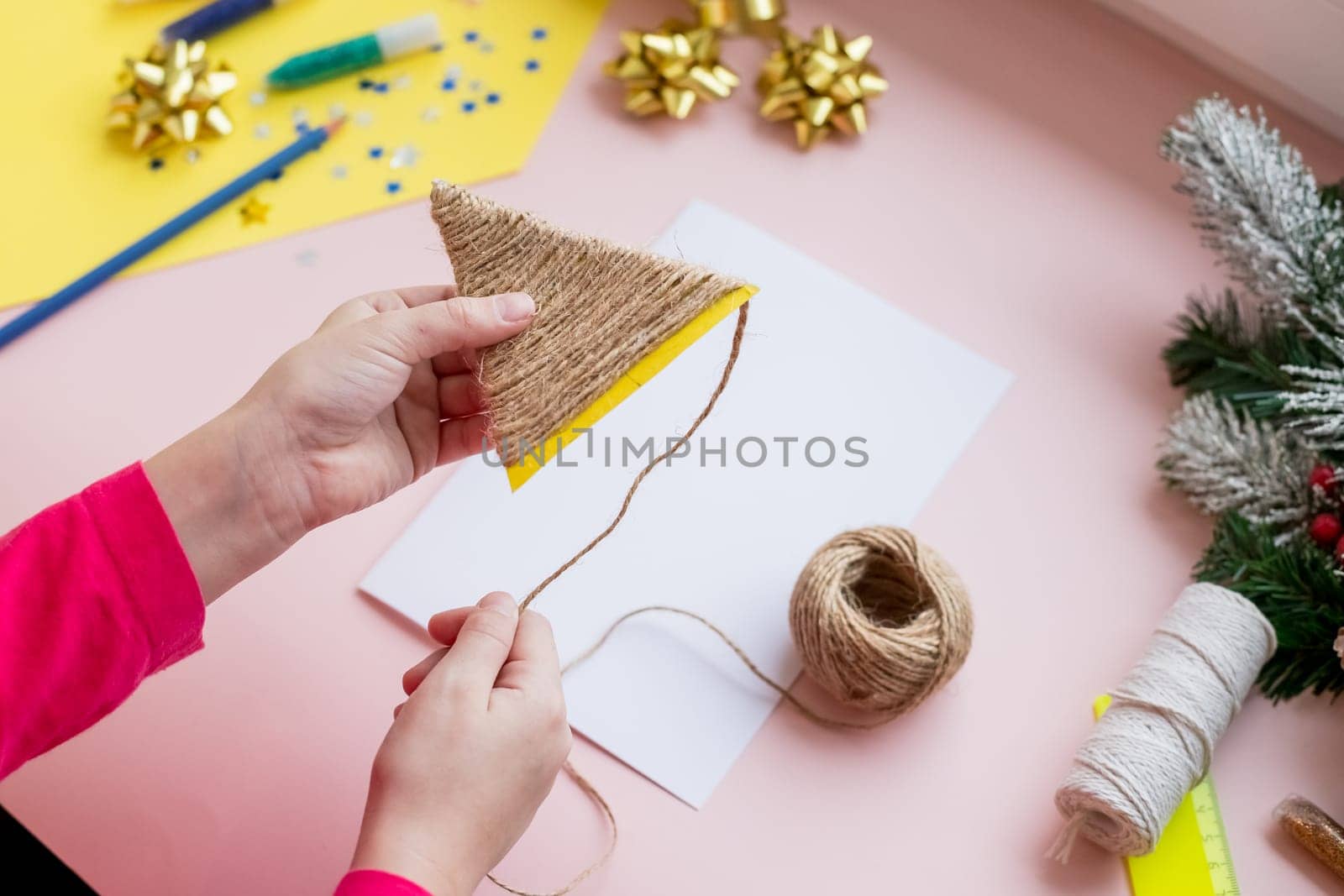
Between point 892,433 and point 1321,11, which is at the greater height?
point 1321,11

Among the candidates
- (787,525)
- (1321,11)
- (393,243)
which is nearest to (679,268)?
(787,525)

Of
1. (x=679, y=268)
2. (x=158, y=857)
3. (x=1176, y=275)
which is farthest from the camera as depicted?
(x=1176, y=275)

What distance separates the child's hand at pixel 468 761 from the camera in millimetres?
745

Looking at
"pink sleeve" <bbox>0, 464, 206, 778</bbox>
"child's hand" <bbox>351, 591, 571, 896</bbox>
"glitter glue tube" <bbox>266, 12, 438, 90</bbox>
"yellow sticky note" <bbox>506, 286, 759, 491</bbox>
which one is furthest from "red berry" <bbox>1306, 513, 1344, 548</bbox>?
"glitter glue tube" <bbox>266, 12, 438, 90</bbox>

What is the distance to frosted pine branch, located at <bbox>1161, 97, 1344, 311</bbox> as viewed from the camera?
1013 mm

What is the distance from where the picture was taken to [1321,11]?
3.71 ft

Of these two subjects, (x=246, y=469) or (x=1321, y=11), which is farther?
(x=1321, y=11)

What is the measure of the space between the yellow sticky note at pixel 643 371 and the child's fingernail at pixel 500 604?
0.08m

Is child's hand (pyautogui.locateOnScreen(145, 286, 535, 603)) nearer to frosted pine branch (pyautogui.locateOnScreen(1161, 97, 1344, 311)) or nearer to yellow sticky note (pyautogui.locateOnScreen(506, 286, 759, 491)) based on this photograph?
yellow sticky note (pyautogui.locateOnScreen(506, 286, 759, 491))

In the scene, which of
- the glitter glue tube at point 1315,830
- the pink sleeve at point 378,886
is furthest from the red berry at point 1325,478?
the pink sleeve at point 378,886

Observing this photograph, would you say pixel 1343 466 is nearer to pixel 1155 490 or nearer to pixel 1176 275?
pixel 1155 490

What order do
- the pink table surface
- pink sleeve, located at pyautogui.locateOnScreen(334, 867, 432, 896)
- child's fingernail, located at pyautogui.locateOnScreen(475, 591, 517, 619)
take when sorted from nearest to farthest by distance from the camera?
pink sleeve, located at pyautogui.locateOnScreen(334, 867, 432, 896) → child's fingernail, located at pyautogui.locateOnScreen(475, 591, 517, 619) → the pink table surface

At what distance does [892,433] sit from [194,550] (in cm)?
61

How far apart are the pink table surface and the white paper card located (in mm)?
28
